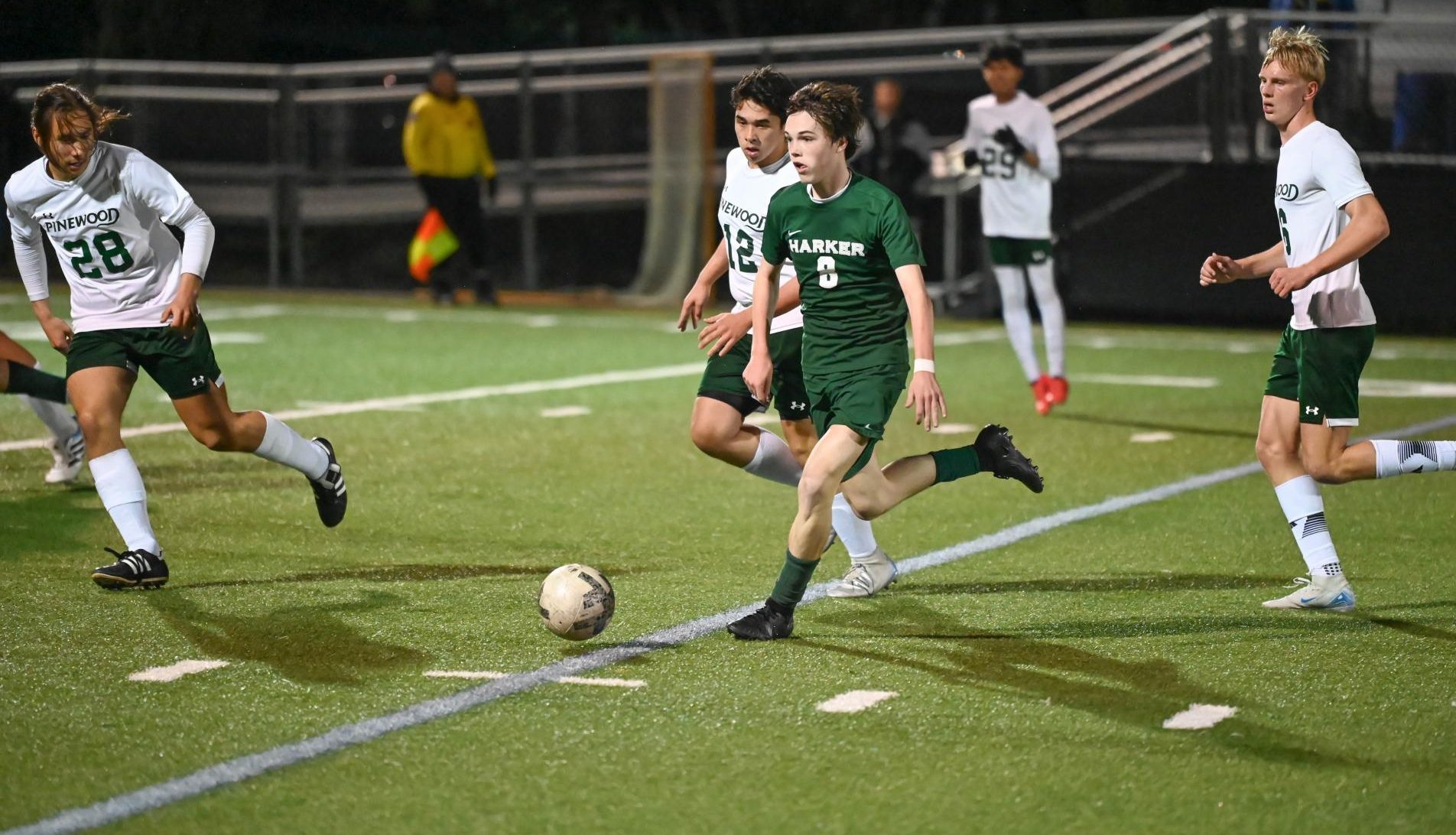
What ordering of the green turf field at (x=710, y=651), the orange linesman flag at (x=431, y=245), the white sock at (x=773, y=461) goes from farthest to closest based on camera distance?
the orange linesman flag at (x=431, y=245) → the white sock at (x=773, y=461) → the green turf field at (x=710, y=651)

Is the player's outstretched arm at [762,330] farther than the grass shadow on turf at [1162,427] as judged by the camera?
No

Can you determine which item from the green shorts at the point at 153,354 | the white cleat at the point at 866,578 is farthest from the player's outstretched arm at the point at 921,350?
the green shorts at the point at 153,354

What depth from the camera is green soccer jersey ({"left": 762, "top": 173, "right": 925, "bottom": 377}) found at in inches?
232

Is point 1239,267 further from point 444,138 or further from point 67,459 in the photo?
point 444,138

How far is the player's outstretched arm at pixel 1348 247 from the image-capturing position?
596 centimetres

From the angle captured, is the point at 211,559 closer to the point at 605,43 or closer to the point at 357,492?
the point at 357,492

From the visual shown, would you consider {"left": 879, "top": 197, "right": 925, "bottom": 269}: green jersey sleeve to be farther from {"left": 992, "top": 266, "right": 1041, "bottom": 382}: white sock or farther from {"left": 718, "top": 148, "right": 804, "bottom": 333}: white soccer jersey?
{"left": 992, "top": 266, "right": 1041, "bottom": 382}: white sock

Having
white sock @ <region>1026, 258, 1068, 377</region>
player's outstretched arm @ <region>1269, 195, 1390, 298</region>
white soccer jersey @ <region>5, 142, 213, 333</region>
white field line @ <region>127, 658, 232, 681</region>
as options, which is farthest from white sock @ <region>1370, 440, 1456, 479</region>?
white sock @ <region>1026, 258, 1068, 377</region>

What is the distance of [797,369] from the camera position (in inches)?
261

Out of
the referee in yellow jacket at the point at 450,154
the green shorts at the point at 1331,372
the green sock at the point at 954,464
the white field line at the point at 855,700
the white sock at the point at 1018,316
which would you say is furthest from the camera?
the referee in yellow jacket at the point at 450,154

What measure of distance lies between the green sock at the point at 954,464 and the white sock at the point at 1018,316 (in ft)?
17.5

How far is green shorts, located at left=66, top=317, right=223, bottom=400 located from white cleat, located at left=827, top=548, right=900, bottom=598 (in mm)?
2465

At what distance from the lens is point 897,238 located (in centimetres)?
580

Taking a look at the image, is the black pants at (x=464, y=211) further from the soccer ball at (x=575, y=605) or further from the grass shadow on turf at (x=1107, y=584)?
the soccer ball at (x=575, y=605)
